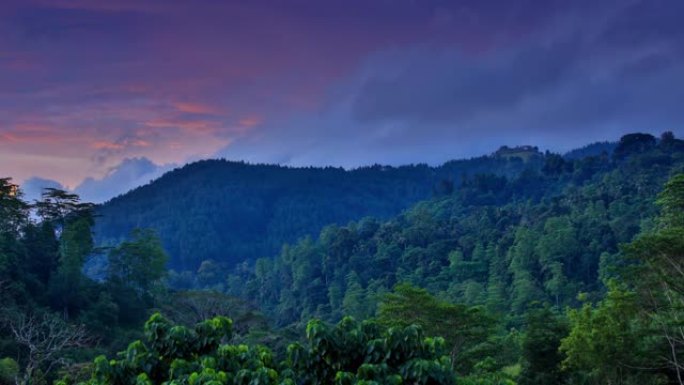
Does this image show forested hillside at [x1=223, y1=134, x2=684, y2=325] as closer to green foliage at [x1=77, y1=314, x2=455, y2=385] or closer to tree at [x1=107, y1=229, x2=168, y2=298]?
tree at [x1=107, y1=229, x2=168, y2=298]

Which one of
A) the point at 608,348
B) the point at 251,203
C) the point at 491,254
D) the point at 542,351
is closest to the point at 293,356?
the point at 608,348

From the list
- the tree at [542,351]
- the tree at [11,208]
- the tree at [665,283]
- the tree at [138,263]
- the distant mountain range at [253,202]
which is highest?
the distant mountain range at [253,202]

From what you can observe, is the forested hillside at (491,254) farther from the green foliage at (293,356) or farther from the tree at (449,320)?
the green foliage at (293,356)

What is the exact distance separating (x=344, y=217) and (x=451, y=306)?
147 metres

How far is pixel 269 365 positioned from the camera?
6.21 meters

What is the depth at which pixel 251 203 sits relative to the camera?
538 ft

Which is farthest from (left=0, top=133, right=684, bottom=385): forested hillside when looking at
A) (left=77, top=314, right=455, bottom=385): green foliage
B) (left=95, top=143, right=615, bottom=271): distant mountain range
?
(left=95, top=143, right=615, bottom=271): distant mountain range

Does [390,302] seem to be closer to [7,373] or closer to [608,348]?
[608,348]

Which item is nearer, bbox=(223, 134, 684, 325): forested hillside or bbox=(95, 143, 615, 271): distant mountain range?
bbox=(223, 134, 684, 325): forested hillside

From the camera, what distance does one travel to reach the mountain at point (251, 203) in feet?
445

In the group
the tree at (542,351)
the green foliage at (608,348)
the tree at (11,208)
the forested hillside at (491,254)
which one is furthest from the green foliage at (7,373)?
the forested hillside at (491,254)

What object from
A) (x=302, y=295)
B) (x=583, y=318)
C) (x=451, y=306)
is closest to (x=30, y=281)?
(x=451, y=306)

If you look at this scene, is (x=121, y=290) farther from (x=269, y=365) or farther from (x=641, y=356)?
(x=269, y=365)

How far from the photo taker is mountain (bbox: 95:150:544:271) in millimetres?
135625
